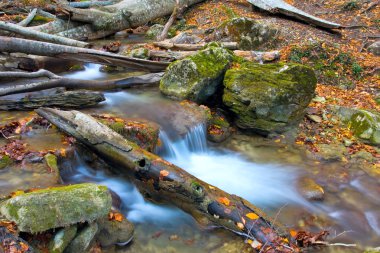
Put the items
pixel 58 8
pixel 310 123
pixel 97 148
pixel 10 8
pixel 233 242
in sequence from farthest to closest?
pixel 10 8 < pixel 58 8 < pixel 310 123 < pixel 97 148 < pixel 233 242

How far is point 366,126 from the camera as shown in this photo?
25.2 feet

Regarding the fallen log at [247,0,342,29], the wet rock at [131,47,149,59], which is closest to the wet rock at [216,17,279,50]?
the fallen log at [247,0,342,29]

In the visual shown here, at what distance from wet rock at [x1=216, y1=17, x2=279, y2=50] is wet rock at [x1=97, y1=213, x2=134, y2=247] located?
7450 mm

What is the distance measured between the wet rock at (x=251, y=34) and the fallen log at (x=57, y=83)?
3178 millimetres

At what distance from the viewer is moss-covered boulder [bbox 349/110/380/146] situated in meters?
7.54

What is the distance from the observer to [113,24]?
12484 millimetres

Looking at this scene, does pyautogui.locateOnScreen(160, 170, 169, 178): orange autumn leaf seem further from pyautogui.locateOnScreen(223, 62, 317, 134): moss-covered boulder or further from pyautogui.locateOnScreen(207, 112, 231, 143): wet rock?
pyautogui.locateOnScreen(223, 62, 317, 134): moss-covered boulder

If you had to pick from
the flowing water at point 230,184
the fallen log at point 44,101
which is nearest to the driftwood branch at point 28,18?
the flowing water at point 230,184

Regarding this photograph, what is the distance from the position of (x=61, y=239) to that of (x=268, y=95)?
5058 mm

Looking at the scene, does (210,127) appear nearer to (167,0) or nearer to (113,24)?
(113,24)

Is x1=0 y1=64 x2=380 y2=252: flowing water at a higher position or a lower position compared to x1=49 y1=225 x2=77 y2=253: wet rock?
lower

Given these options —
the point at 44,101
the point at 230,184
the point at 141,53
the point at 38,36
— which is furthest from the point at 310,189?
the point at 38,36

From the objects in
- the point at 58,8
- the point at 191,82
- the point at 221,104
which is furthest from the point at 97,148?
the point at 58,8

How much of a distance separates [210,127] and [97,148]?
286 centimetres
